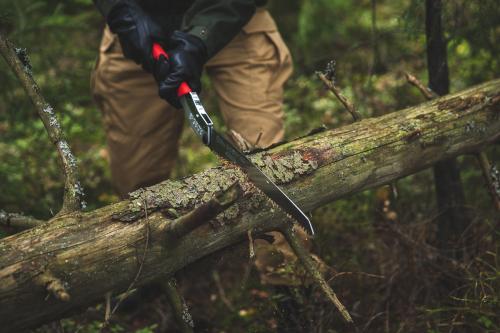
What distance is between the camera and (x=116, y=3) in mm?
3191

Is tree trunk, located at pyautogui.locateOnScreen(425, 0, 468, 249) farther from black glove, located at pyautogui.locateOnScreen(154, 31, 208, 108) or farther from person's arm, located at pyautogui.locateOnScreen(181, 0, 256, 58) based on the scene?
black glove, located at pyautogui.locateOnScreen(154, 31, 208, 108)

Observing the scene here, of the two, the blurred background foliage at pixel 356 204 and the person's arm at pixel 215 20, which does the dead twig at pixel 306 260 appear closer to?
the blurred background foliage at pixel 356 204

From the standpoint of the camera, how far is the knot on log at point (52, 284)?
178 centimetres

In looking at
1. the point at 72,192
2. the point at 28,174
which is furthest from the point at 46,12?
Answer: the point at 72,192

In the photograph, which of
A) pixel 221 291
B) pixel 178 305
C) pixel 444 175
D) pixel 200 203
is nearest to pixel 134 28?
pixel 200 203

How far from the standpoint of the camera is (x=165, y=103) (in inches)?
148

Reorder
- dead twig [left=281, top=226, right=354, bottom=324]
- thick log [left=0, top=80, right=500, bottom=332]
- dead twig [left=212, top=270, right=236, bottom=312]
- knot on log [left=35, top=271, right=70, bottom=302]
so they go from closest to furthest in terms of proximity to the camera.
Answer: knot on log [left=35, top=271, right=70, bottom=302], thick log [left=0, top=80, right=500, bottom=332], dead twig [left=281, top=226, right=354, bottom=324], dead twig [left=212, top=270, right=236, bottom=312]

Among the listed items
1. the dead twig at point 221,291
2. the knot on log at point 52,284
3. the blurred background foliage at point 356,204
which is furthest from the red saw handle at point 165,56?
the dead twig at point 221,291

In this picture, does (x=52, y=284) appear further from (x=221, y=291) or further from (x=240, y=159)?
(x=221, y=291)

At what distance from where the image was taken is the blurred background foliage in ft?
10.1

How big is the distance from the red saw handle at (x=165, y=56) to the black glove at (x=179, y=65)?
2cm

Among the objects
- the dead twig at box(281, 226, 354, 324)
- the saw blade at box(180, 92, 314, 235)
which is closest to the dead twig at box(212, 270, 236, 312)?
the dead twig at box(281, 226, 354, 324)

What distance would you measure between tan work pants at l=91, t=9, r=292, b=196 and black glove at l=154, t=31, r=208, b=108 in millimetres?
457

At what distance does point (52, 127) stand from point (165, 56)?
750 mm
